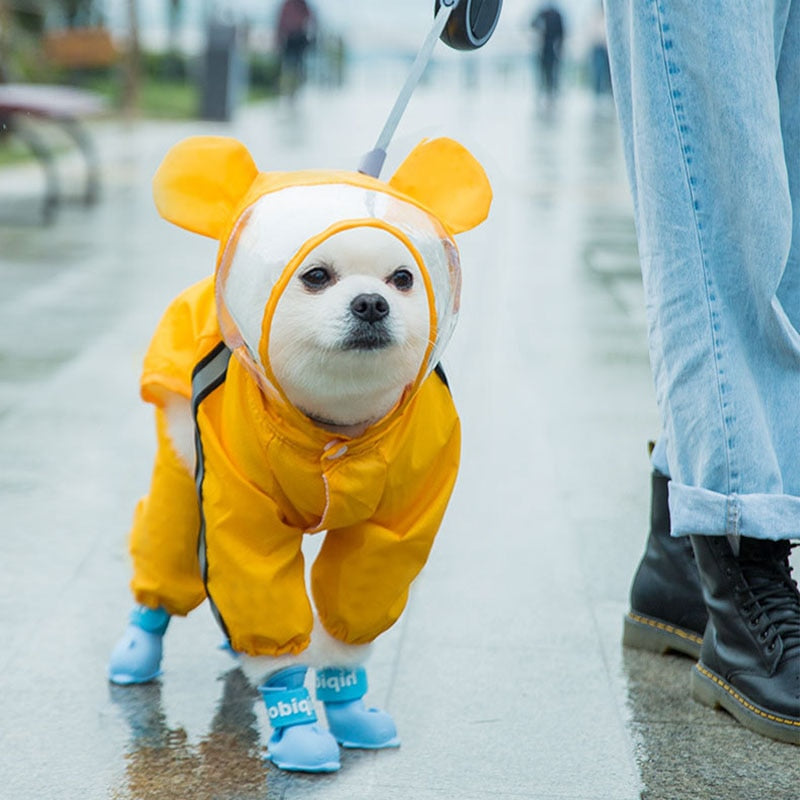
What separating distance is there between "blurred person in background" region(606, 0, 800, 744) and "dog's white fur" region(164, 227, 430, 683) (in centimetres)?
64

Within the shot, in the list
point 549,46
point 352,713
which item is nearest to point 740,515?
point 352,713

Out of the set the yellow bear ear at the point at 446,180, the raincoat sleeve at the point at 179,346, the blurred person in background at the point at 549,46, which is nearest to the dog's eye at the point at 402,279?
the yellow bear ear at the point at 446,180

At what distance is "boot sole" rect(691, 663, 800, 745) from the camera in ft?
8.20

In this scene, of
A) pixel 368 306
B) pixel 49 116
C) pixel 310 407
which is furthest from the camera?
pixel 49 116

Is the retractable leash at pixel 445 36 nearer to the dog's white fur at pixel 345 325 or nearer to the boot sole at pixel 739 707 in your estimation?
the dog's white fur at pixel 345 325

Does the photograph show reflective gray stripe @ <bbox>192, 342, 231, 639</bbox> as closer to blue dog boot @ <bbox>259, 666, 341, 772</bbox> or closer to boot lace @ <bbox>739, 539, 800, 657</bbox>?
blue dog boot @ <bbox>259, 666, 341, 772</bbox>

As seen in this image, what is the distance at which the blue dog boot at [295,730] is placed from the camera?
2352 millimetres

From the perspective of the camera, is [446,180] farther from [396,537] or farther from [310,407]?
[396,537]

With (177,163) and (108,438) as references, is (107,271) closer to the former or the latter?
A: (108,438)

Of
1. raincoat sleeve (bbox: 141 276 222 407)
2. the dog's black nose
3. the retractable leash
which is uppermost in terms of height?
the retractable leash

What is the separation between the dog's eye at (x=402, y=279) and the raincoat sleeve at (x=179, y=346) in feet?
1.54

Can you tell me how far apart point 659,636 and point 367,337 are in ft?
3.68

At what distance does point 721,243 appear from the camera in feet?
8.37

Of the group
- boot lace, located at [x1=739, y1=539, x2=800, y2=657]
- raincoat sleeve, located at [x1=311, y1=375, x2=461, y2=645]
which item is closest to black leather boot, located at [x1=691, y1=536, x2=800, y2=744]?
boot lace, located at [x1=739, y1=539, x2=800, y2=657]
